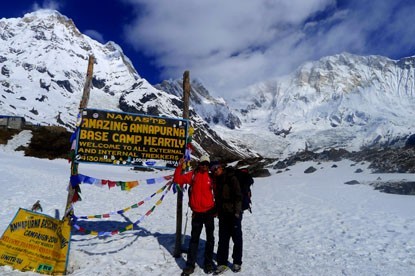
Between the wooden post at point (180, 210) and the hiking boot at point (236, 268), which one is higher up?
the wooden post at point (180, 210)

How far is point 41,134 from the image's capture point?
153 ft

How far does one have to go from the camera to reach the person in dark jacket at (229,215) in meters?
8.96

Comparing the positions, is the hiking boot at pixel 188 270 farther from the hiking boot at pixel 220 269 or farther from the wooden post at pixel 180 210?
the wooden post at pixel 180 210

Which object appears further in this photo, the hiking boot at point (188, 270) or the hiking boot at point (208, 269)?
the hiking boot at point (208, 269)

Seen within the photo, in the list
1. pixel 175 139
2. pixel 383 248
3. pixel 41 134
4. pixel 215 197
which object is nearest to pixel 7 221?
pixel 175 139

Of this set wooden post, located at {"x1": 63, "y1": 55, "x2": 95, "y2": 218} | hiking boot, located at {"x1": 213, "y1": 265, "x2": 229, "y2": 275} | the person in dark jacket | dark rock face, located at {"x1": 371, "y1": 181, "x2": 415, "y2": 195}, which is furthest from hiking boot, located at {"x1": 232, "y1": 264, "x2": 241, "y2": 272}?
dark rock face, located at {"x1": 371, "y1": 181, "x2": 415, "y2": 195}

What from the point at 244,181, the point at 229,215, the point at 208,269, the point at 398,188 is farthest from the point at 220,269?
the point at 398,188

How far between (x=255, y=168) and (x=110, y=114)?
39827mm

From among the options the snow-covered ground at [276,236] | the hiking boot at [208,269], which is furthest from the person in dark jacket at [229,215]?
the snow-covered ground at [276,236]

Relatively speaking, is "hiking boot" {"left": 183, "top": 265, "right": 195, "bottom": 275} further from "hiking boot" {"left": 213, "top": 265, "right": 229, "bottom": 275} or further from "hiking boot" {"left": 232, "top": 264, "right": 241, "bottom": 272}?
"hiking boot" {"left": 232, "top": 264, "right": 241, "bottom": 272}

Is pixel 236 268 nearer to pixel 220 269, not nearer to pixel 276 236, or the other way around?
pixel 220 269

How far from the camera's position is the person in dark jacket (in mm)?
8961

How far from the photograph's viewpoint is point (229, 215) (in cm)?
906

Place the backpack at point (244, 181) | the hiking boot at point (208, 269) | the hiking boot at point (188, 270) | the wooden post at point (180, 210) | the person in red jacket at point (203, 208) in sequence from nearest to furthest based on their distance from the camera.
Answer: the hiking boot at point (188, 270)
the hiking boot at point (208, 269)
the person in red jacket at point (203, 208)
the backpack at point (244, 181)
the wooden post at point (180, 210)
